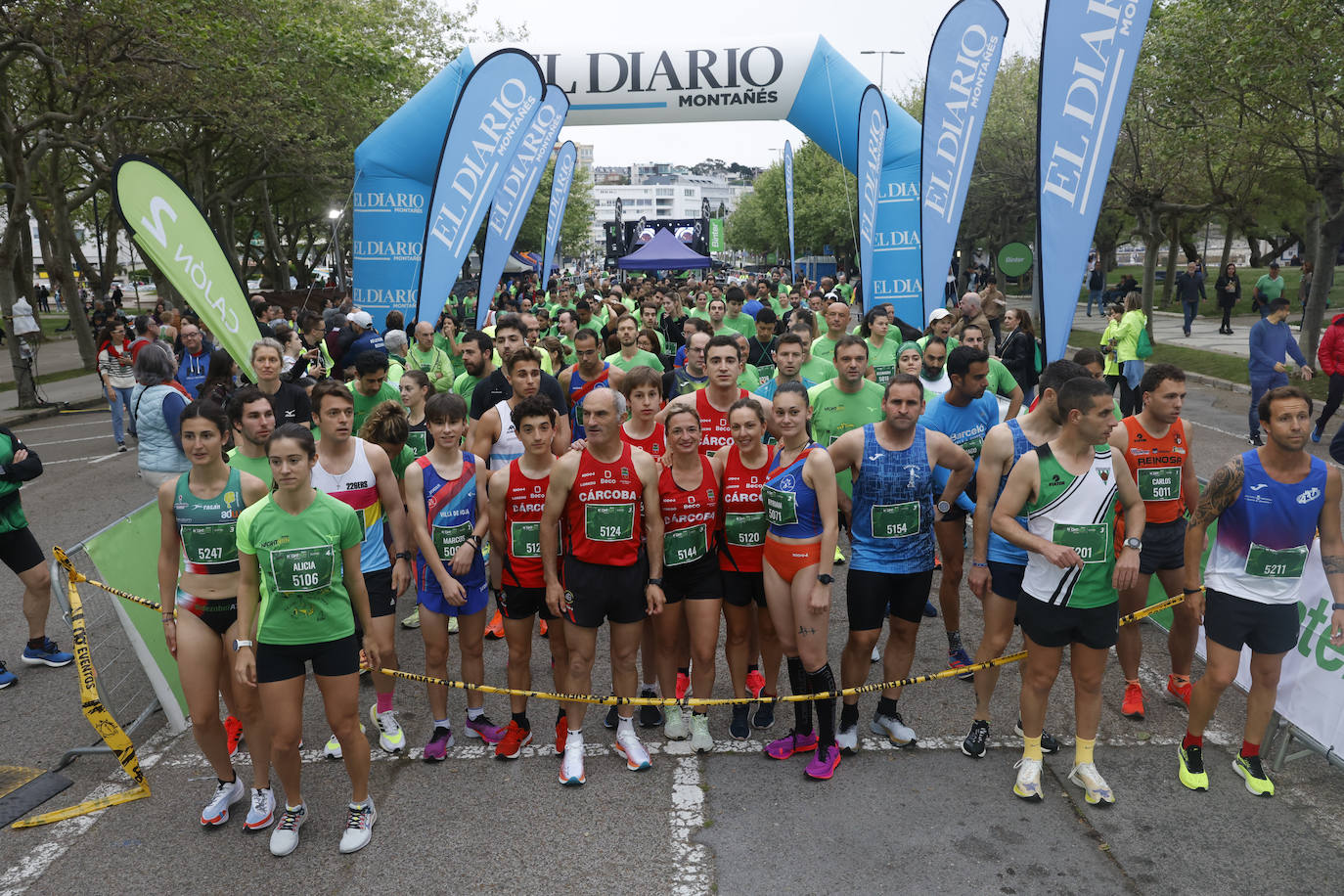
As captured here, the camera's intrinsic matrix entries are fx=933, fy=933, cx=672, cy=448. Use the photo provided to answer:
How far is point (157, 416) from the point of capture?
5848 mm

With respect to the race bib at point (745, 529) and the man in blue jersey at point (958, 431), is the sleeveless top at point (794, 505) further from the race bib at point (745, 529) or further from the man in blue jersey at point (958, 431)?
the man in blue jersey at point (958, 431)

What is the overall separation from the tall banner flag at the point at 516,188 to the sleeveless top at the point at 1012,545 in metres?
7.04

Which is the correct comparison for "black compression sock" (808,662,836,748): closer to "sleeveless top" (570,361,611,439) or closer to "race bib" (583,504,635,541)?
"race bib" (583,504,635,541)

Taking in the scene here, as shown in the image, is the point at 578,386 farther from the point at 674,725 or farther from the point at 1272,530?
the point at 1272,530

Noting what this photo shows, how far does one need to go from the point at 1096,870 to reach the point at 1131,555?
4.23 feet

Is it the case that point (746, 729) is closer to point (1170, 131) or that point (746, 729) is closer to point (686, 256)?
point (1170, 131)

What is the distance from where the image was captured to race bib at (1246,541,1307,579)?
3971 millimetres

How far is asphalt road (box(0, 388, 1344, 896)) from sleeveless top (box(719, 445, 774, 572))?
0.98 metres

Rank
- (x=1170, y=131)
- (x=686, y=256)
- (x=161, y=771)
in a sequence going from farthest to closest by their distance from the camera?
(x=686, y=256), (x=1170, y=131), (x=161, y=771)

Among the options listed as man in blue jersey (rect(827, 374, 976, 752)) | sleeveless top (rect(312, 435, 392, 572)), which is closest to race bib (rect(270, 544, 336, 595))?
sleeveless top (rect(312, 435, 392, 572))

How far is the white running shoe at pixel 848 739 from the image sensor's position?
15.1 ft

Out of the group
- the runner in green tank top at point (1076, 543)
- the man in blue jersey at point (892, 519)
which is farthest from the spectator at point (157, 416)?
the runner in green tank top at point (1076, 543)

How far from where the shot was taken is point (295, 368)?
26.4ft

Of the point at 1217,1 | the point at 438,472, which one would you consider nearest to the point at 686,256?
the point at 1217,1
